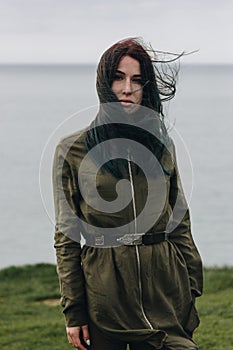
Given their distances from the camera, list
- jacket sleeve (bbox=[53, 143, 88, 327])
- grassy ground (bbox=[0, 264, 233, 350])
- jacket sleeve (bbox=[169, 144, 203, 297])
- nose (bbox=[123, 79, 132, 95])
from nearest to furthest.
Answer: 1. nose (bbox=[123, 79, 132, 95])
2. jacket sleeve (bbox=[53, 143, 88, 327])
3. jacket sleeve (bbox=[169, 144, 203, 297])
4. grassy ground (bbox=[0, 264, 233, 350])

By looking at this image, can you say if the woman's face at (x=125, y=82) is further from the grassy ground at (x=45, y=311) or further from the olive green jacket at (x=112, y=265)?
the grassy ground at (x=45, y=311)

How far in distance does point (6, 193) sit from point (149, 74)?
24.3 meters

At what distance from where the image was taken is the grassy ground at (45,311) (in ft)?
24.0

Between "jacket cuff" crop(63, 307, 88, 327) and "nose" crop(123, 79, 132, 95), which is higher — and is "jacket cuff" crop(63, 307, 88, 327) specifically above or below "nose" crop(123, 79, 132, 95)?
below

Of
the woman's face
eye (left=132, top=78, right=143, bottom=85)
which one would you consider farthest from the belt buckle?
eye (left=132, top=78, right=143, bottom=85)

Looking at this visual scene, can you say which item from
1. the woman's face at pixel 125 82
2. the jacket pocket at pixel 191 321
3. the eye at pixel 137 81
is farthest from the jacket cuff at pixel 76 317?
the eye at pixel 137 81

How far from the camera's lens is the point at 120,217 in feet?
13.4

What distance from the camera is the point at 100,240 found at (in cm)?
410

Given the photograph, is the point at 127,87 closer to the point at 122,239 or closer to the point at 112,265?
the point at 122,239

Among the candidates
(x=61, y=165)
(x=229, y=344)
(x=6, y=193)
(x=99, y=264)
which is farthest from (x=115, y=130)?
(x=6, y=193)

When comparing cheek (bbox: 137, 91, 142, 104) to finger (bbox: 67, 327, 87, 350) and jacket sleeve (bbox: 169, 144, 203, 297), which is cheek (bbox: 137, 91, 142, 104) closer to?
jacket sleeve (bbox: 169, 144, 203, 297)

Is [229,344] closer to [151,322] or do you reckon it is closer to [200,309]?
[200,309]

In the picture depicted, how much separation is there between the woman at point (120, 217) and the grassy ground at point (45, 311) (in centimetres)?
282

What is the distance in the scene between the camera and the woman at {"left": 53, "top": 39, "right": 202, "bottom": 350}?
4.07 metres
